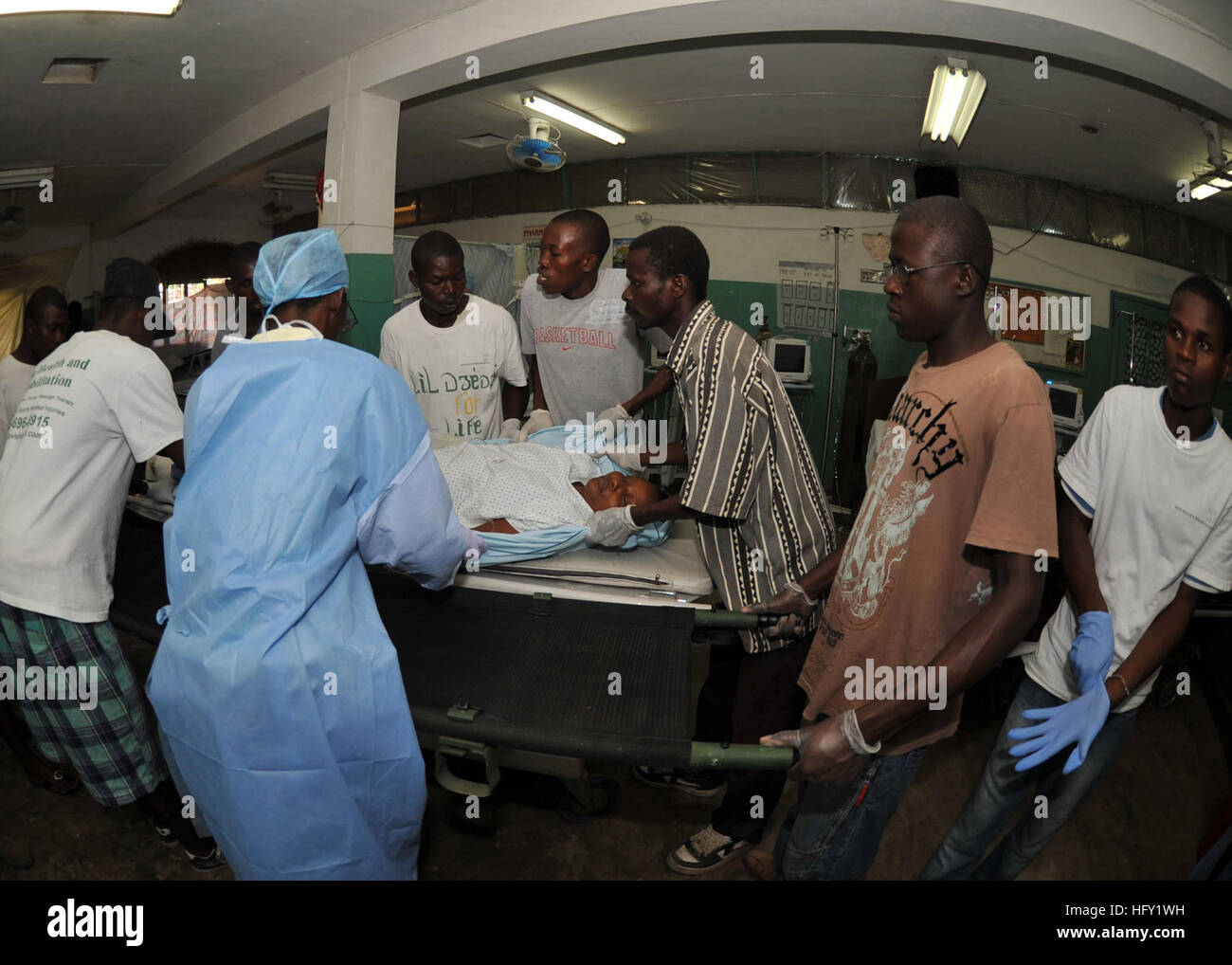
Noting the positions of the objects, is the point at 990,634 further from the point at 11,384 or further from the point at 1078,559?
the point at 11,384

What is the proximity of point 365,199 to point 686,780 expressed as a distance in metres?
3.95

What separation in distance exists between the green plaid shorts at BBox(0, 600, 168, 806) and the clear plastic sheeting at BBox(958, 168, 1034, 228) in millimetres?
7691

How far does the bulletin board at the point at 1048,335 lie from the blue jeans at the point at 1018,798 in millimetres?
5946

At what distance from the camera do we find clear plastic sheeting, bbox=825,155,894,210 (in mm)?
7551

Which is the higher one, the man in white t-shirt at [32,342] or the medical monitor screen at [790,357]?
the medical monitor screen at [790,357]

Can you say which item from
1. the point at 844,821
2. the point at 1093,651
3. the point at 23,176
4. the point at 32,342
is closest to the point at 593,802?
the point at 844,821

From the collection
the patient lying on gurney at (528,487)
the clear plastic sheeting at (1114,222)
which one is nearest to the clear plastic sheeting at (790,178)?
the clear plastic sheeting at (1114,222)

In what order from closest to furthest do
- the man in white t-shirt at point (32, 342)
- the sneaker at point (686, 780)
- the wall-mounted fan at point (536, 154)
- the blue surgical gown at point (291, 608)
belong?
1. the blue surgical gown at point (291, 608)
2. the sneaker at point (686, 780)
3. the man in white t-shirt at point (32, 342)
4. the wall-mounted fan at point (536, 154)

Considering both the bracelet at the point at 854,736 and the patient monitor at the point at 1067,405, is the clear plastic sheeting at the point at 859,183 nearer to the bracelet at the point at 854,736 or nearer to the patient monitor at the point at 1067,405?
the patient monitor at the point at 1067,405

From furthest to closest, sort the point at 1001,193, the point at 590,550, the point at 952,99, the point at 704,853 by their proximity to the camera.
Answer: the point at 1001,193, the point at 952,99, the point at 590,550, the point at 704,853

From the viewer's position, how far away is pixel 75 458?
7.19 ft

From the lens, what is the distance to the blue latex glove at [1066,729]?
1.54 m

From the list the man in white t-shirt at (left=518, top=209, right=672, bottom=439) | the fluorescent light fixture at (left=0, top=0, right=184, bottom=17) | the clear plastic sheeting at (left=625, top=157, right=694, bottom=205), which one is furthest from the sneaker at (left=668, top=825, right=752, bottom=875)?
the clear plastic sheeting at (left=625, top=157, right=694, bottom=205)

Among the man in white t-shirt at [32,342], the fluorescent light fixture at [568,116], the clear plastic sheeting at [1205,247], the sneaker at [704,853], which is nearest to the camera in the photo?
the sneaker at [704,853]
